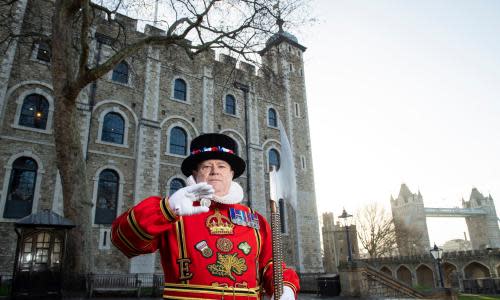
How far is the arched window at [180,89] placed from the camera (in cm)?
1848

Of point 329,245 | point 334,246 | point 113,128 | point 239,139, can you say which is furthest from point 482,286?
point 329,245

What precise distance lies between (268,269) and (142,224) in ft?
3.88

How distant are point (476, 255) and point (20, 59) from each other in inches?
1509

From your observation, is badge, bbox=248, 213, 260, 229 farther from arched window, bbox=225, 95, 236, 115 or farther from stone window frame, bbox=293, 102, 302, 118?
stone window frame, bbox=293, 102, 302, 118

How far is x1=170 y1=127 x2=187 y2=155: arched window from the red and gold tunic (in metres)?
15.3

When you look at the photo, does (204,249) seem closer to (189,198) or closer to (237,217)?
(237,217)

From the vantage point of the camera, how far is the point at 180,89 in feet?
61.4

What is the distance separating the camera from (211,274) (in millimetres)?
2238

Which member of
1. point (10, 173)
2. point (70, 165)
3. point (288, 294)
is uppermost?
point (10, 173)

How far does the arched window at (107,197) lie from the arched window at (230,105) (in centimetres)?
828

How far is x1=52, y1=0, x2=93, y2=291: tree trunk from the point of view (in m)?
8.02

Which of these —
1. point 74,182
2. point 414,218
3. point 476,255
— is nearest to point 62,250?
point 74,182

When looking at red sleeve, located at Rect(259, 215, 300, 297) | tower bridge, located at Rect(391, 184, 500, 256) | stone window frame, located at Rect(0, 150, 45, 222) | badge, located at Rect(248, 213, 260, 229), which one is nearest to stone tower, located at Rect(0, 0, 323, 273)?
stone window frame, located at Rect(0, 150, 45, 222)

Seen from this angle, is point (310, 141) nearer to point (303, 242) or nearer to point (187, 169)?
point (303, 242)
